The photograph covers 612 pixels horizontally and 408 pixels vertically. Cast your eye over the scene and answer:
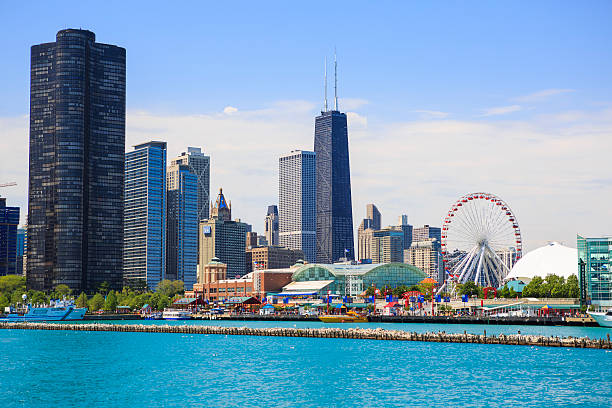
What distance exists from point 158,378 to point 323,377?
1857 centimetres

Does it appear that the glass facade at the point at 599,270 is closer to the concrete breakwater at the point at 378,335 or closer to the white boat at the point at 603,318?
the white boat at the point at 603,318

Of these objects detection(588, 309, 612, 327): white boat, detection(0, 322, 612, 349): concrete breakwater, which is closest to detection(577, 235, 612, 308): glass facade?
detection(588, 309, 612, 327): white boat

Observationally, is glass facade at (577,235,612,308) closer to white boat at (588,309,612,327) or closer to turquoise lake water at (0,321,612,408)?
white boat at (588,309,612,327)

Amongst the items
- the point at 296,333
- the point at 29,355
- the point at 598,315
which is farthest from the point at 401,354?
the point at 598,315

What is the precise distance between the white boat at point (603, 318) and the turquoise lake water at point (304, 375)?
47.3 meters

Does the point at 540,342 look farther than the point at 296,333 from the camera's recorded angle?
No

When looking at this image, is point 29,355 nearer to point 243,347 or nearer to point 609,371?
point 243,347

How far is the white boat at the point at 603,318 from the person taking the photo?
538 ft

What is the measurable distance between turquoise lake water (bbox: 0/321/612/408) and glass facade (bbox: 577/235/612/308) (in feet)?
232

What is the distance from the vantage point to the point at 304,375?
94375 mm

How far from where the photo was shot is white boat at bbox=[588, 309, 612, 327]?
164000 millimetres

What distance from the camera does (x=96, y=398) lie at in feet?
258

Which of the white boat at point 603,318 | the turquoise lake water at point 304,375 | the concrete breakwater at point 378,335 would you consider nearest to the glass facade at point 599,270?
the white boat at point 603,318

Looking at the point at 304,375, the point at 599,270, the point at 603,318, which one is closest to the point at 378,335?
the point at 304,375
